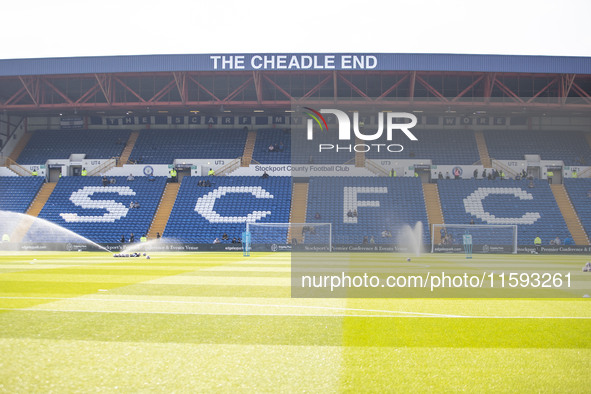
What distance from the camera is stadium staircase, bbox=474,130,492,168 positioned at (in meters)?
49.3

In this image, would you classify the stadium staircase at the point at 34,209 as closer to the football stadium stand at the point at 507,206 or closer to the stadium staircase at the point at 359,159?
the stadium staircase at the point at 359,159

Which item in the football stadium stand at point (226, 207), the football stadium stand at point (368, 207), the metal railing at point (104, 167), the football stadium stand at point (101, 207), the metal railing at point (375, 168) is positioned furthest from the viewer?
the metal railing at point (104, 167)

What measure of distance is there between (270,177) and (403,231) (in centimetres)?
1526

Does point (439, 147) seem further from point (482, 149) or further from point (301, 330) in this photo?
point (301, 330)

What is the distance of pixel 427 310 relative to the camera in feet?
33.2

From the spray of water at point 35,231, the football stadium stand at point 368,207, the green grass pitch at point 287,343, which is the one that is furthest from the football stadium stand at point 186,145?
the green grass pitch at point 287,343

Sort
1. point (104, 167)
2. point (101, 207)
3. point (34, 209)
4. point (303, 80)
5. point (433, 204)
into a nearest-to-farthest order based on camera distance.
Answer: point (433, 204)
point (101, 207)
point (34, 209)
point (303, 80)
point (104, 167)

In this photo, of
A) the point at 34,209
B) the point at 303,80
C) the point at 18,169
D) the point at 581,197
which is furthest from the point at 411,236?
the point at 18,169

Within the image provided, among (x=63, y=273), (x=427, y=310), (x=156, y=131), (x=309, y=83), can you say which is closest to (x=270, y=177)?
(x=309, y=83)

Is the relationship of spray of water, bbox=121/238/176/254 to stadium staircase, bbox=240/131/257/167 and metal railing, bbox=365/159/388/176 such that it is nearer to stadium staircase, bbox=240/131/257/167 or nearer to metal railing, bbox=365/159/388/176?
stadium staircase, bbox=240/131/257/167

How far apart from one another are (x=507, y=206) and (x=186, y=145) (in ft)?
102

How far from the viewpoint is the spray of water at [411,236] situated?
4081 centimetres

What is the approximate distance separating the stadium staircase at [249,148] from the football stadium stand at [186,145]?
416 mm

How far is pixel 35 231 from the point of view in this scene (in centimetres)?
4562
